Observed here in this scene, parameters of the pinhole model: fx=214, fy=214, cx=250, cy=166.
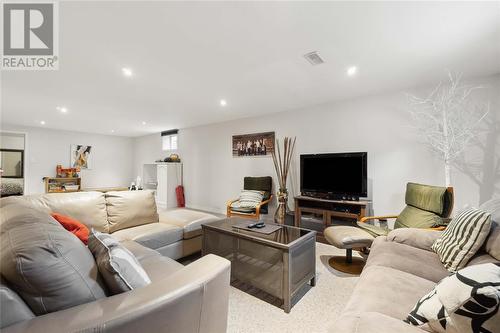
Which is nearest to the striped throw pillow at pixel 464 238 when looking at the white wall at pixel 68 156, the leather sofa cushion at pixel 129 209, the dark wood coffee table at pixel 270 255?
the dark wood coffee table at pixel 270 255

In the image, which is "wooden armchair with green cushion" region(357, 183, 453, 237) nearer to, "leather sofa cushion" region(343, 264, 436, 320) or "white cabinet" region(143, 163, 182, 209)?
"leather sofa cushion" region(343, 264, 436, 320)

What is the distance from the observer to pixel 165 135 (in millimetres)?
6727

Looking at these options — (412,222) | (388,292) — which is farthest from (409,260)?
(412,222)

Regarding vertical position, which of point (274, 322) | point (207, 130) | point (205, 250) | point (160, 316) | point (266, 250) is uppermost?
point (207, 130)

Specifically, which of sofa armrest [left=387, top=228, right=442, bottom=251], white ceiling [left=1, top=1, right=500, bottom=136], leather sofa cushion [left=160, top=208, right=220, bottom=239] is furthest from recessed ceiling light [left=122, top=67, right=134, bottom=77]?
sofa armrest [left=387, top=228, right=442, bottom=251]

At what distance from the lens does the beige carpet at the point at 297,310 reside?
1.55 meters

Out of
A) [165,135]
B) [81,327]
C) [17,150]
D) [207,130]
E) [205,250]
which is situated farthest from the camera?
[165,135]

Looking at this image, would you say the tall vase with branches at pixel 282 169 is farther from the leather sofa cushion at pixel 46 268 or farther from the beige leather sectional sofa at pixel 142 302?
the leather sofa cushion at pixel 46 268

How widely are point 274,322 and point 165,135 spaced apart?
246 inches

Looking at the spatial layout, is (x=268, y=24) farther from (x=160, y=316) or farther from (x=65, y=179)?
(x=65, y=179)

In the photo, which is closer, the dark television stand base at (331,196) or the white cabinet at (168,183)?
the dark television stand base at (331,196)

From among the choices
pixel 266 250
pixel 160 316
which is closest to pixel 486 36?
pixel 266 250

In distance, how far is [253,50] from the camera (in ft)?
6.97

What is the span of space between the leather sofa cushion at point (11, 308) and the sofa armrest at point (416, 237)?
2439 millimetres
